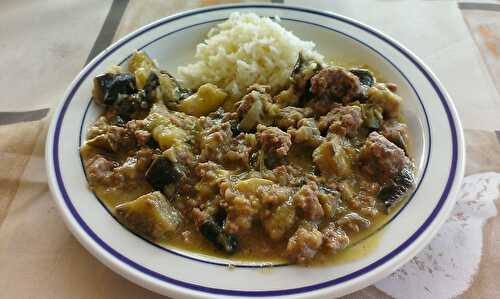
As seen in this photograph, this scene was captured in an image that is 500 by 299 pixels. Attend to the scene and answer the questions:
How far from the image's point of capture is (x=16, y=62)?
3795mm

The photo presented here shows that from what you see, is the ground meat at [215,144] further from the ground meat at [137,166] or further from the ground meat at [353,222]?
the ground meat at [353,222]

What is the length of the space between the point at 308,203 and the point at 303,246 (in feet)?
0.83

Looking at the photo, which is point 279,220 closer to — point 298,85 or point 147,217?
point 147,217

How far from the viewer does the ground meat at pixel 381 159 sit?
250cm

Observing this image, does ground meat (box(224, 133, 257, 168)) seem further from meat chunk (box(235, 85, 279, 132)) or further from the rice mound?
the rice mound

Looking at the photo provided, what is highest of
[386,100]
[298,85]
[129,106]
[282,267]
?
[386,100]

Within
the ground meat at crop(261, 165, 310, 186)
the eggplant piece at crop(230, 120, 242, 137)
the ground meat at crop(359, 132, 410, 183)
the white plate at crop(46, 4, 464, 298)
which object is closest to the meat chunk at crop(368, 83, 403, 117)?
the white plate at crop(46, 4, 464, 298)

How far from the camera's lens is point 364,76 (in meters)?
3.08

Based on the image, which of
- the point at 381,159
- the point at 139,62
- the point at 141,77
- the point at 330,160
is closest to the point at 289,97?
the point at 330,160

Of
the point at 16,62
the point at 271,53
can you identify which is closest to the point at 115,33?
the point at 16,62

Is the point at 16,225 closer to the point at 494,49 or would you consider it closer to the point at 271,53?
the point at 271,53

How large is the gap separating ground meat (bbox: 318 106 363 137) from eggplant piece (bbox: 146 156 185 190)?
0.96 m

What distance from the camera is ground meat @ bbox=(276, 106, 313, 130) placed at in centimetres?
282

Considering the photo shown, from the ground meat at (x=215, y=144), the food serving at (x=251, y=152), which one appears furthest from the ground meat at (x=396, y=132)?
the ground meat at (x=215, y=144)
